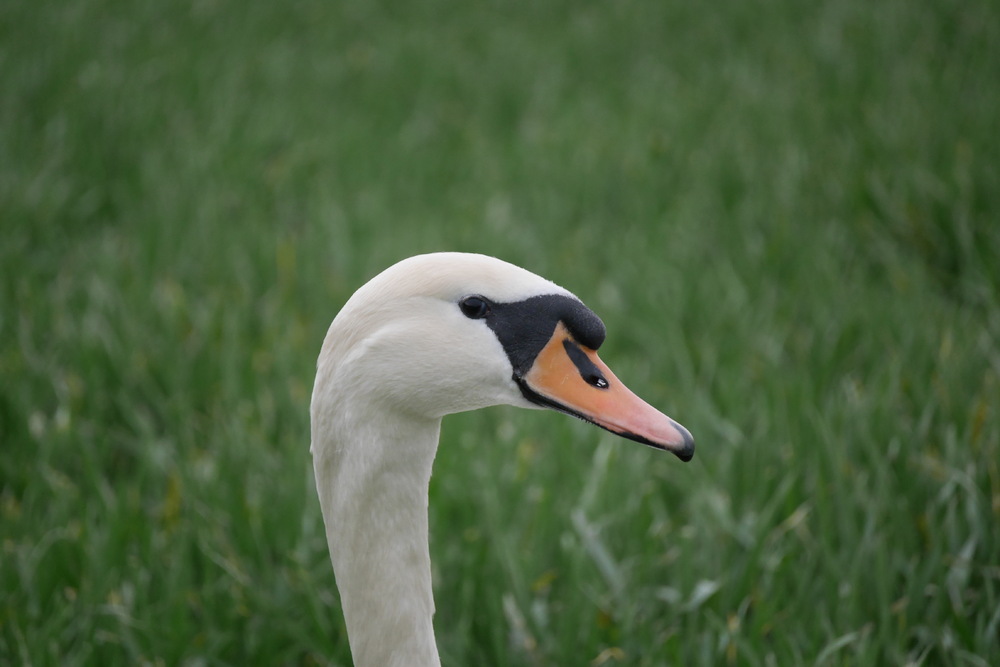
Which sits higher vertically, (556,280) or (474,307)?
(474,307)

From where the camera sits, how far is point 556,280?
3896 millimetres

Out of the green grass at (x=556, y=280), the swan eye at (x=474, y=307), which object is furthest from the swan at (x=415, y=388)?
the green grass at (x=556, y=280)

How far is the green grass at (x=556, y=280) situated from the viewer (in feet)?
7.50

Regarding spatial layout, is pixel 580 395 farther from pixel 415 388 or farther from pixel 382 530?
pixel 382 530

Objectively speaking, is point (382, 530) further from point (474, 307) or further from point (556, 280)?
point (556, 280)

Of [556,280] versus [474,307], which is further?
[556,280]

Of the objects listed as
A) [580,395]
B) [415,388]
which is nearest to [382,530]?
[415,388]

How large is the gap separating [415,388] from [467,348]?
10 cm

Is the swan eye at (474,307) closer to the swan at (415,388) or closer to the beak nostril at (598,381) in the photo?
the swan at (415,388)

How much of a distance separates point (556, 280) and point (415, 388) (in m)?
2.55

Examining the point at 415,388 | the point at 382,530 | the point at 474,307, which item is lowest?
the point at 382,530

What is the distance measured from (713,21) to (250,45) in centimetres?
307

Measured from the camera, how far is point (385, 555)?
4.83 feet

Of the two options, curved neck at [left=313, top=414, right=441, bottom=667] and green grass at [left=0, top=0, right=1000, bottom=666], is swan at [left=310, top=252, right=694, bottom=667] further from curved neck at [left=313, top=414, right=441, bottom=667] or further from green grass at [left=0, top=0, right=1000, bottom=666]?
green grass at [left=0, top=0, right=1000, bottom=666]
